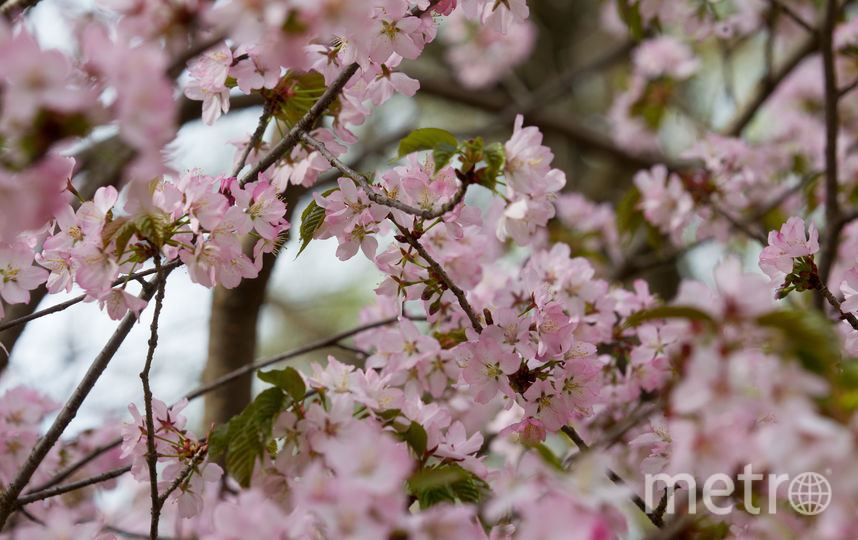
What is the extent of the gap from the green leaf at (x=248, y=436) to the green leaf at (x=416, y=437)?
0.57 feet

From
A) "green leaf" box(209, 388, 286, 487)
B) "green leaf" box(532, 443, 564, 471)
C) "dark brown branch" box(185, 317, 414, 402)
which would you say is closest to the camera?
"green leaf" box(532, 443, 564, 471)

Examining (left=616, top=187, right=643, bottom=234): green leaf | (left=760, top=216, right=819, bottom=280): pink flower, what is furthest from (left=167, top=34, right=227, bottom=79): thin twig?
(left=616, top=187, right=643, bottom=234): green leaf

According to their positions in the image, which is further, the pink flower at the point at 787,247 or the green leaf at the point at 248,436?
the pink flower at the point at 787,247

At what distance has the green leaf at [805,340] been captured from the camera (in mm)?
572

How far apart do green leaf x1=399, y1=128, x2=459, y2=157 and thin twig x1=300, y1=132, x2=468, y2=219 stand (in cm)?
7

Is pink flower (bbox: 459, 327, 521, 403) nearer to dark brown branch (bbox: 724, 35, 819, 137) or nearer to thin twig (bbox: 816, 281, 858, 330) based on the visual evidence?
thin twig (bbox: 816, 281, 858, 330)

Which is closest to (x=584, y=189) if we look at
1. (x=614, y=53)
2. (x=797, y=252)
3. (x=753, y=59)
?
(x=614, y=53)

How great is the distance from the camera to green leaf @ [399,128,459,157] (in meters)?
0.98

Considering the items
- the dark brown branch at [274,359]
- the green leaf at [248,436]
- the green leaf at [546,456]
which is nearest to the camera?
the green leaf at [546,456]

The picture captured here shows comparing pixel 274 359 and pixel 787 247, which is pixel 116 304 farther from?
pixel 787 247

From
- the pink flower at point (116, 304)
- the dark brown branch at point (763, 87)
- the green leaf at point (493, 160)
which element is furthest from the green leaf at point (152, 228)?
the dark brown branch at point (763, 87)

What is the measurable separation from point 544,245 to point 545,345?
1.31 meters

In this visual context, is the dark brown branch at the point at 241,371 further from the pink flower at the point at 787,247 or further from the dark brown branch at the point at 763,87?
the dark brown branch at the point at 763,87

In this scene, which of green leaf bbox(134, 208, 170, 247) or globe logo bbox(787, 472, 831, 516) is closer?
globe logo bbox(787, 472, 831, 516)
